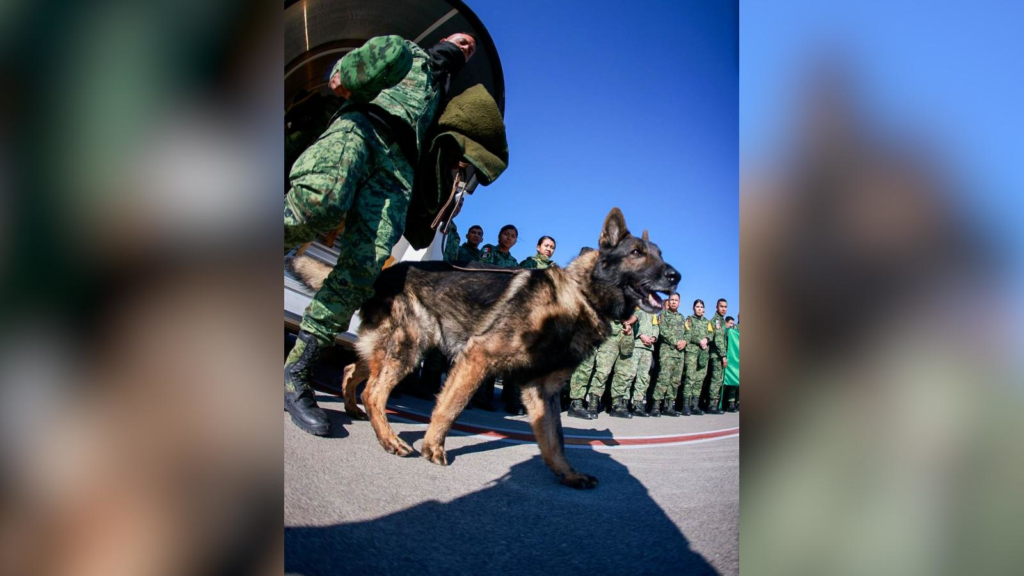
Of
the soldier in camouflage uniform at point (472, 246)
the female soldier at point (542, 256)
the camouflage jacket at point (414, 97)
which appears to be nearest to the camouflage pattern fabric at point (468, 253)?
the soldier in camouflage uniform at point (472, 246)

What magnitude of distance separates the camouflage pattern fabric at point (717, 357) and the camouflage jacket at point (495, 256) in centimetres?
41

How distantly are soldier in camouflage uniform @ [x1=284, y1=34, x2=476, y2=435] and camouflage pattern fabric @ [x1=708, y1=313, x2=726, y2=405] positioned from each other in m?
0.64

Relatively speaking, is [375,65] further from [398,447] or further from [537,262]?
[398,447]

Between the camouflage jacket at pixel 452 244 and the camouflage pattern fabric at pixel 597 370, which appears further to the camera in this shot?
the camouflage pattern fabric at pixel 597 370

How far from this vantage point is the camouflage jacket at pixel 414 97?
2.77 feet

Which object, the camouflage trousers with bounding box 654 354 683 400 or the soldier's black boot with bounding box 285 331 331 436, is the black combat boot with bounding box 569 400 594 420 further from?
the soldier's black boot with bounding box 285 331 331 436

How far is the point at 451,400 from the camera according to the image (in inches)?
57.1

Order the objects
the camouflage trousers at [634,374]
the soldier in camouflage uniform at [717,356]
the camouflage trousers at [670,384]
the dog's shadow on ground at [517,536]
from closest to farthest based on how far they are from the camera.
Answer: the dog's shadow on ground at [517,536]
the soldier in camouflage uniform at [717,356]
the camouflage trousers at [670,384]
the camouflage trousers at [634,374]

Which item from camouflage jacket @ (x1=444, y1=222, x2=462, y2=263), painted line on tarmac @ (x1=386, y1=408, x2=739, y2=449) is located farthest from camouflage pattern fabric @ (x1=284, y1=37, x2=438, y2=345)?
painted line on tarmac @ (x1=386, y1=408, x2=739, y2=449)

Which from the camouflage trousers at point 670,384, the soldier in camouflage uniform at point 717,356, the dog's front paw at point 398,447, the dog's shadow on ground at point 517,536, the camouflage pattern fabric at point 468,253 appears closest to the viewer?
the dog's shadow on ground at point 517,536

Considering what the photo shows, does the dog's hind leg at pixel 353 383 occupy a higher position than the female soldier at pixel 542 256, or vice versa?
the female soldier at pixel 542 256

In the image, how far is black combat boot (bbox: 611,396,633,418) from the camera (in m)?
1.27

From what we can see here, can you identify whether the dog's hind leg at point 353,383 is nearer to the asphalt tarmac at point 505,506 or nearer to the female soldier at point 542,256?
the asphalt tarmac at point 505,506
